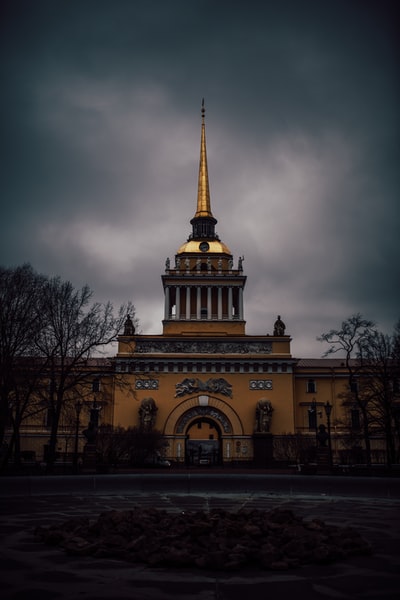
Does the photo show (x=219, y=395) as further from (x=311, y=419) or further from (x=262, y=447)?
(x=311, y=419)

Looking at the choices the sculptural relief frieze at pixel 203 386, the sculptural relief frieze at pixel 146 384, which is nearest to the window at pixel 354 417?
the sculptural relief frieze at pixel 203 386

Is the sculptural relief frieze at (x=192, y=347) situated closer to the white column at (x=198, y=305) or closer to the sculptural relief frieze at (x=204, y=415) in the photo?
the white column at (x=198, y=305)

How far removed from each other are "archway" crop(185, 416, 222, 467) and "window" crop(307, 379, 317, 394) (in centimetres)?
850

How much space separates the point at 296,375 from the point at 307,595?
43.6 m

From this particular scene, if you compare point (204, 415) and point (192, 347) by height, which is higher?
point (192, 347)

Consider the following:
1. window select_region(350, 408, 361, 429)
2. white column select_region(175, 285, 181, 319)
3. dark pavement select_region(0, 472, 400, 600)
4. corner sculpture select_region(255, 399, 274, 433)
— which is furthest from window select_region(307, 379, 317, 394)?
dark pavement select_region(0, 472, 400, 600)

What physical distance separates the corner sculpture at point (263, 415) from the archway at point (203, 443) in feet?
10.7

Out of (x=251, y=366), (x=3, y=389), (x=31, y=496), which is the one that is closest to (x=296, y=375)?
(x=251, y=366)

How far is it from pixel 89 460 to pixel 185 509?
48.4 feet

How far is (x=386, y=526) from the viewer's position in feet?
32.4

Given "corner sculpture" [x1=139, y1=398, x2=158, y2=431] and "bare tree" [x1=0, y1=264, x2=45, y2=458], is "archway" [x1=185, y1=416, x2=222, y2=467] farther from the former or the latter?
"bare tree" [x1=0, y1=264, x2=45, y2=458]

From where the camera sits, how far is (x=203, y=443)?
47312mm

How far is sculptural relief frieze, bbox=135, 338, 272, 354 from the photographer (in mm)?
45781

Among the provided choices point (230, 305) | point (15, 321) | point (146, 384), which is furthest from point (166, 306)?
point (15, 321)
